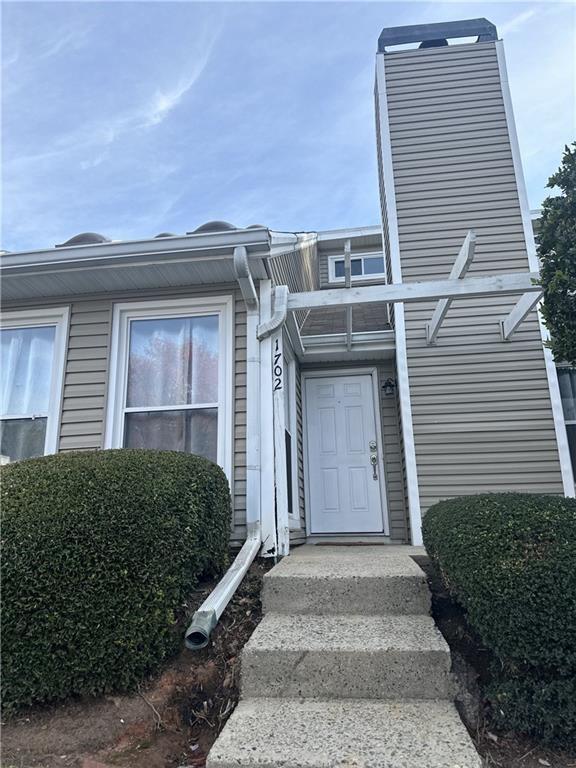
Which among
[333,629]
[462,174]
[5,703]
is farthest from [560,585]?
[462,174]

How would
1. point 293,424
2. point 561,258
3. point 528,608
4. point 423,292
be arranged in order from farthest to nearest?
point 293,424, point 423,292, point 561,258, point 528,608

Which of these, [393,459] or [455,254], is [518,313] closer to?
[455,254]

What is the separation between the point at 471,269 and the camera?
552 centimetres

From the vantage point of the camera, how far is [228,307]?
4.30 m

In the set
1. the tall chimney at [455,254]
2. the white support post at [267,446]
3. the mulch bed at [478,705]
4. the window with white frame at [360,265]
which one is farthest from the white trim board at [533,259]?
the window with white frame at [360,265]

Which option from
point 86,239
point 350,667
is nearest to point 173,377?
point 86,239

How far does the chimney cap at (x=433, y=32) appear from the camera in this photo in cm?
639

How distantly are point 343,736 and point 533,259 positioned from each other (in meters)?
5.20

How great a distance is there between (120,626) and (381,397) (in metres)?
4.11

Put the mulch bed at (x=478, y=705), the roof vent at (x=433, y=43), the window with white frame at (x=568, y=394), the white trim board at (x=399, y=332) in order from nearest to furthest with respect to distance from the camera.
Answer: the mulch bed at (x=478, y=705) < the white trim board at (x=399, y=332) < the window with white frame at (x=568, y=394) < the roof vent at (x=433, y=43)

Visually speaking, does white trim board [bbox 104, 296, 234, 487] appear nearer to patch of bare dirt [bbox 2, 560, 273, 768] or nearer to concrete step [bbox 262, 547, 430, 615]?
concrete step [bbox 262, 547, 430, 615]

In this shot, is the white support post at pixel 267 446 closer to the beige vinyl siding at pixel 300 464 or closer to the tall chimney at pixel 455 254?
the beige vinyl siding at pixel 300 464

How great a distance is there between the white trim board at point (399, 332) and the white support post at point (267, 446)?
187 cm

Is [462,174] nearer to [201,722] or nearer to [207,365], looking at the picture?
[207,365]
